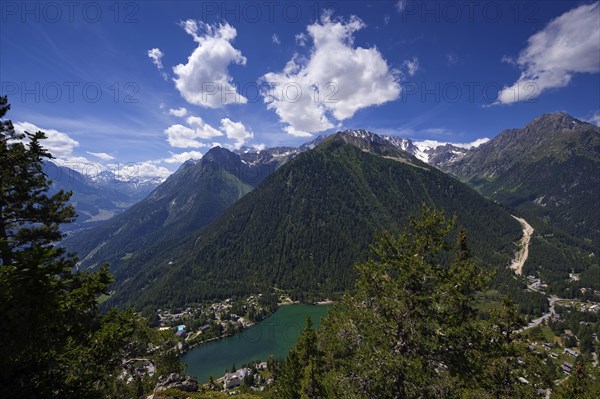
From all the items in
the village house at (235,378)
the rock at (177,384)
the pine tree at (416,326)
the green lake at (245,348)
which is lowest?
the green lake at (245,348)

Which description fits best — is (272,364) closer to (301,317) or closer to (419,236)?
(301,317)

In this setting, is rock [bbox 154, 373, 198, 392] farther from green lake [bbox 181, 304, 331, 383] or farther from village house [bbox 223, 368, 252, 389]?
green lake [bbox 181, 304, 331, 383]

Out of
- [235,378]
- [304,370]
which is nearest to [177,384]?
[304,370]

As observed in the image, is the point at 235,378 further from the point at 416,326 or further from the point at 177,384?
the point at 416,326

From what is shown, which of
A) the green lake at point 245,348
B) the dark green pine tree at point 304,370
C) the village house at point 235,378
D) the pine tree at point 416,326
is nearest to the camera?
the pine tree at point 416,326

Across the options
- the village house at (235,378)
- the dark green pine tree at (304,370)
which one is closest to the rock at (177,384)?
the dark green pine tree at (304,370)

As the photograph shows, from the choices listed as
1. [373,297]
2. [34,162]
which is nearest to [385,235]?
[373,297]

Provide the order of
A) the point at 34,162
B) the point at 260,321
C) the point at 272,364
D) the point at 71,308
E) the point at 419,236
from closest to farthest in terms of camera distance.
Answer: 1. the point at 71,308
2. the point at 419,236
3. the point at 34,162
4. the point at 272,364
5. the point at 260,321

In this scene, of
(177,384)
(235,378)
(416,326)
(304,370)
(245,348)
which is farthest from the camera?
(245,348)

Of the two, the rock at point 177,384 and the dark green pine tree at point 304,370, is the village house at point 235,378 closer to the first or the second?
the dark green pine tree at point 304,370
